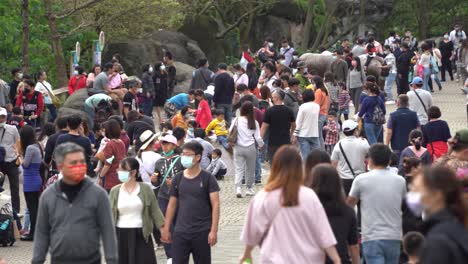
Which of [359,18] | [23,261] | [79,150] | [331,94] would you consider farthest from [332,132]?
[359,18]

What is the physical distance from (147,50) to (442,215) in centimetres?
3152

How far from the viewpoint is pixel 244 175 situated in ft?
67.5

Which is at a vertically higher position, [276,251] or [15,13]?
[15,13]

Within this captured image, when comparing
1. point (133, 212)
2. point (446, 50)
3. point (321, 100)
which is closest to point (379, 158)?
point (133, 212)

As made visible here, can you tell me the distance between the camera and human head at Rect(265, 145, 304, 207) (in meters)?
8.75

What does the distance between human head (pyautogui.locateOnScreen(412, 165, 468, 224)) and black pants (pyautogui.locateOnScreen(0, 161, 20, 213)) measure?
12428 millimetres

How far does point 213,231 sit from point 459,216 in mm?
5706

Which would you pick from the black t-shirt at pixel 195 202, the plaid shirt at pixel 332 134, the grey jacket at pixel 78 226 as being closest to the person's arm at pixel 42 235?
the grey jacket at pixel 78 226

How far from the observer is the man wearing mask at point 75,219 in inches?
371

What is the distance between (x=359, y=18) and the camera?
48.7 m

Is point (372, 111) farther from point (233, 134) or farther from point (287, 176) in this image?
point (287, 176)

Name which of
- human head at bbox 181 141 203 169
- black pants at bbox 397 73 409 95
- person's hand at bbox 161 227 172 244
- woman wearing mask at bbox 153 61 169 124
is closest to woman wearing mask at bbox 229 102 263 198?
human head at bbox 181 141 203 169

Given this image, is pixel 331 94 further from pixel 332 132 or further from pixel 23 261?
pixel 23 261

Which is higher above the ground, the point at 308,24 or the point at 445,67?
the point at 308,24
